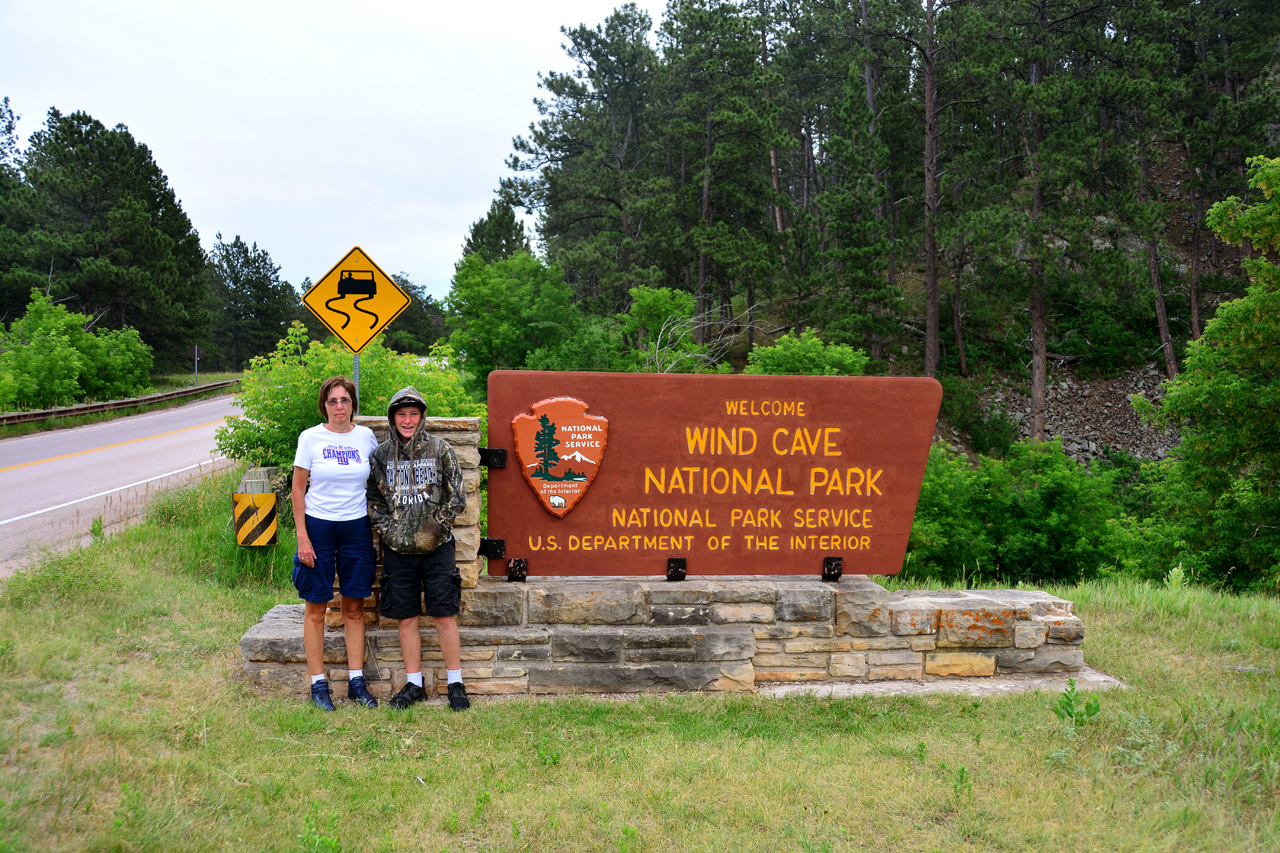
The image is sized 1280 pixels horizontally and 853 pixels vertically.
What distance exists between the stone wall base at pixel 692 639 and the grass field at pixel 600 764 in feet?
0.95

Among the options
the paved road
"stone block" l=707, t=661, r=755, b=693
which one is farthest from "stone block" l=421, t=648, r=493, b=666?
the paved road

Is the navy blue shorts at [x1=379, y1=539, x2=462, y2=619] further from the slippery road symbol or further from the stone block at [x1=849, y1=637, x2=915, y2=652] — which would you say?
the slippery road symbol

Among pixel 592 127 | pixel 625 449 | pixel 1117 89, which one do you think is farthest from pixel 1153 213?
pixel 625 449

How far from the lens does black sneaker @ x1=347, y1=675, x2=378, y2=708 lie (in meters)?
4.87

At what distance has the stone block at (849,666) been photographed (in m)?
5.56

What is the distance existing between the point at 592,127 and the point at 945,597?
28197 millimetres

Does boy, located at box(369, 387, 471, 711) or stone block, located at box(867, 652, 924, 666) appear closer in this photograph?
boy, located at box(369, 387, 471, 711)

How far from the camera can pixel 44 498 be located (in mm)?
11711

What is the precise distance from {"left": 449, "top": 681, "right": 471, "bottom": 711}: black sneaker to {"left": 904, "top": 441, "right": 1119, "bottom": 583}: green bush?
35.7ft

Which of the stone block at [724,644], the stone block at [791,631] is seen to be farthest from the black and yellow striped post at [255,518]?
the stone block at [791,631]

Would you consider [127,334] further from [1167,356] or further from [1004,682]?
[1167,356]

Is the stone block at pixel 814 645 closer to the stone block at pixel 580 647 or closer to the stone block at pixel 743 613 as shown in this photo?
the stone block at pixel 743 613

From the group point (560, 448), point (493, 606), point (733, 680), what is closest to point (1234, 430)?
point (733, 680)

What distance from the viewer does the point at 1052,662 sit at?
18.8ft
